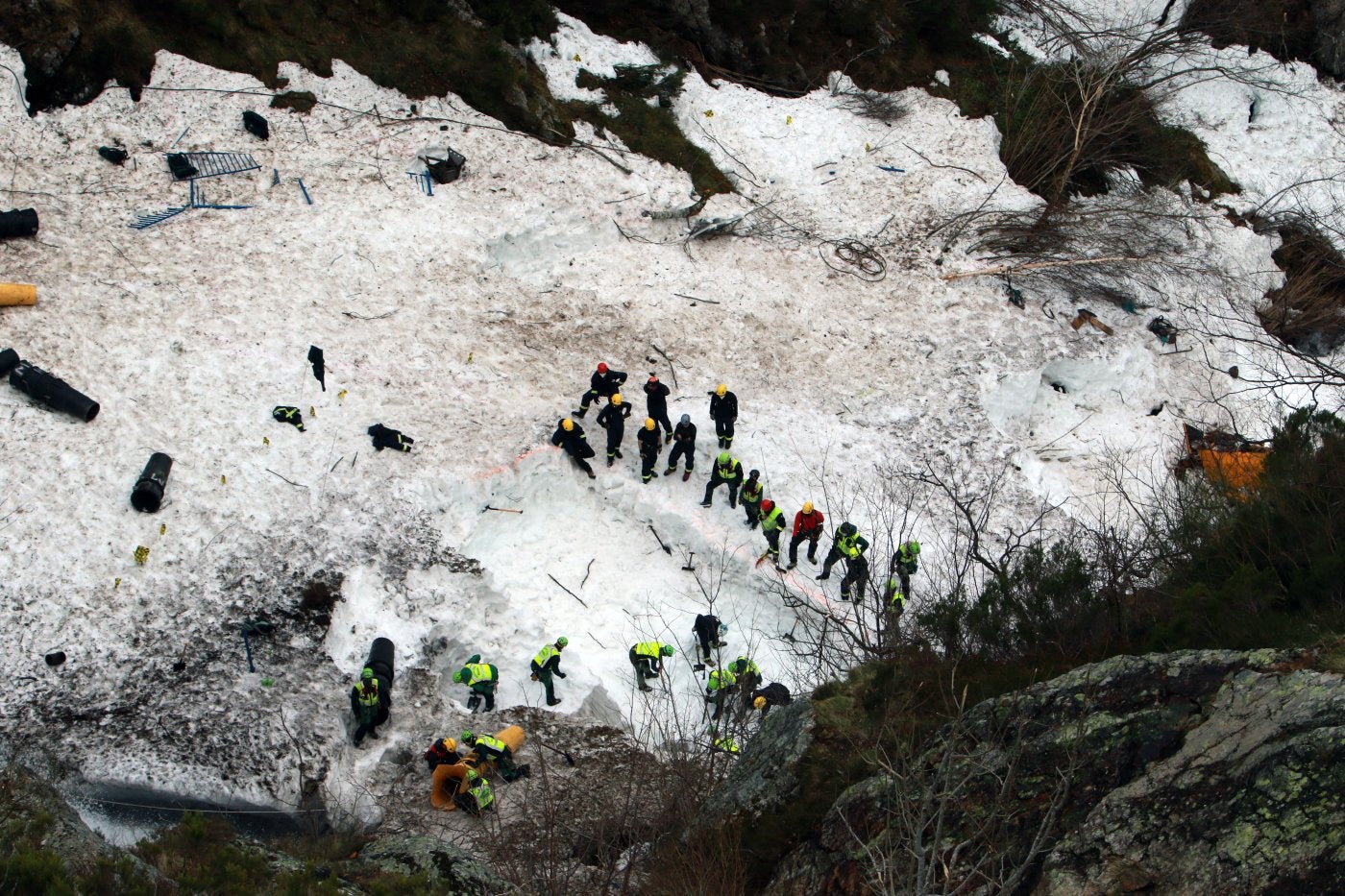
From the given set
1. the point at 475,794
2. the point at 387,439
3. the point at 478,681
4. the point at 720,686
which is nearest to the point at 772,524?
the point at 720,686

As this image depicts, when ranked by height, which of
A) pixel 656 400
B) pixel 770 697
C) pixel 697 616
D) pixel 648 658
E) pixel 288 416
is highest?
pixel 656 400

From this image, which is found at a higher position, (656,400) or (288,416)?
(656,400)

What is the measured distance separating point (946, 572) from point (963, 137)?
11127mm

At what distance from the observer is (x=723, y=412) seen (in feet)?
46.5

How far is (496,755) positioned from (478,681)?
3.89ft

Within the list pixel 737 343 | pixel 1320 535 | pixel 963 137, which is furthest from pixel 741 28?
pixel 1320 535

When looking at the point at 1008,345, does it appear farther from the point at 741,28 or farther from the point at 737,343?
the point at 741,28

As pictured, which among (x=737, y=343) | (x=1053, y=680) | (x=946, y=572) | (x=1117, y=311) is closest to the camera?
(x=1053, y=680)

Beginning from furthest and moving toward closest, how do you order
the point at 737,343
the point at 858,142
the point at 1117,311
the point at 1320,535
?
the point at 858,142 → the point at 1117,311 → the point at 737,343 → the point at 1320,535

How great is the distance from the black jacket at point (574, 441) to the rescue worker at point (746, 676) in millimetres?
3856

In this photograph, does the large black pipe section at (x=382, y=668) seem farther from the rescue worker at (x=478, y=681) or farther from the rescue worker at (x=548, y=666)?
the rescue worker at (x=548, y=666)

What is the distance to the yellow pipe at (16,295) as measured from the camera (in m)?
12.8

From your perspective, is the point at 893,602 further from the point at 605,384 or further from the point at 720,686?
the point at 605,384

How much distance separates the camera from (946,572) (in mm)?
13344
